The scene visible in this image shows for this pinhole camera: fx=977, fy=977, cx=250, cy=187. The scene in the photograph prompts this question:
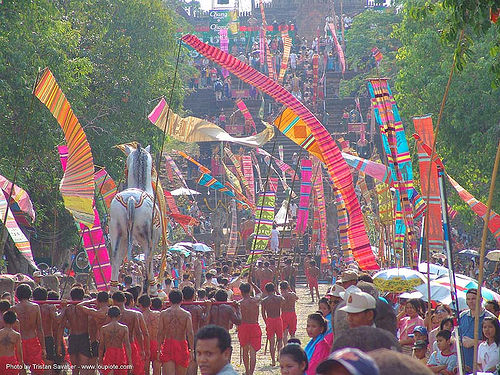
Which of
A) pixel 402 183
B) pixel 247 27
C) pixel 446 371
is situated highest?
pixel 247 27

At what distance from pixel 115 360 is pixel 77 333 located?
1.20 metres

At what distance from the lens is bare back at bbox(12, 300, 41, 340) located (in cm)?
1083

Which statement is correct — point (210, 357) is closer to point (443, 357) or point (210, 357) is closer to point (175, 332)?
point (443, 357)

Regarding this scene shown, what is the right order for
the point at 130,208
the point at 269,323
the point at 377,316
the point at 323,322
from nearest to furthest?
the point at 377,316 → the point at 323,322 → the point at 269,323 → the point at 130,208

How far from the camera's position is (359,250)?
13.3 metres

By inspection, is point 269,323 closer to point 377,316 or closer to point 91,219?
point 91,219

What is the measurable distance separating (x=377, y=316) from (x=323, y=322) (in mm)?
1248

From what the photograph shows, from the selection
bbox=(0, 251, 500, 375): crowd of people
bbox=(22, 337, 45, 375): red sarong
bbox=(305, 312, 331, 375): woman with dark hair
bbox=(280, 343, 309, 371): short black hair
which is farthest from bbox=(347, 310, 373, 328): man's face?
bbox=(22, 337, 45, 375): red sarong

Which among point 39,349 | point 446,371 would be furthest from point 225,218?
point 446,371

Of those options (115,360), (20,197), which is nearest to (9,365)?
(115,360)

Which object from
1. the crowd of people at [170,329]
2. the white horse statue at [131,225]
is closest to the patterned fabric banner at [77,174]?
the crowd of people at [170,329]

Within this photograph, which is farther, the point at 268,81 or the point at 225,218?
the point at 225,218

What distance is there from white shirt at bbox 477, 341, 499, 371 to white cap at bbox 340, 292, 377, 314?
223 centimetres

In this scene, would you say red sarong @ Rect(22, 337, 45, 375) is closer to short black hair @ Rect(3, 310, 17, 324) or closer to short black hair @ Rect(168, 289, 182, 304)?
short black hair @ Rect(3, 310, 17, 324)
